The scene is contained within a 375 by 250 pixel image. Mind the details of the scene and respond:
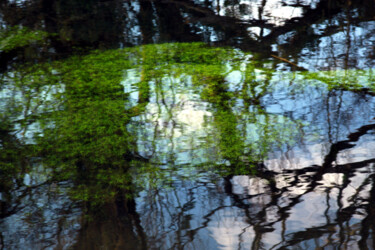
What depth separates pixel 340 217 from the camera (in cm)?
118

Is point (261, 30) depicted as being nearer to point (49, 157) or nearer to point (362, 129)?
point (362, 129)

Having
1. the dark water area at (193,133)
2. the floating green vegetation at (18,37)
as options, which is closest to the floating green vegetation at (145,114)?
the dark water area at (193,133)

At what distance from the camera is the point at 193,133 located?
1719 mm

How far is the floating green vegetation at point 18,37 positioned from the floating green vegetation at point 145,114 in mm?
505

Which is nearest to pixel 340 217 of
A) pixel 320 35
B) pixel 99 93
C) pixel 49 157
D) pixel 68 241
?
pixel 68 241

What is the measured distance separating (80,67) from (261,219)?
175 cm

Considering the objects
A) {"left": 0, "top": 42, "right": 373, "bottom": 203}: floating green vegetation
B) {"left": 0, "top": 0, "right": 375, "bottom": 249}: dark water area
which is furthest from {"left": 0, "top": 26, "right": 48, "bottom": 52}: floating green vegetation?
{"left": 0, "top": 42, "right": 373, "bottom": 203}: floating green vegetation

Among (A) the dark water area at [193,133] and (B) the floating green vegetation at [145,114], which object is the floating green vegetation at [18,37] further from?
(B) the floating green vegetation at [145,114]

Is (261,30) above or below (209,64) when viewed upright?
above

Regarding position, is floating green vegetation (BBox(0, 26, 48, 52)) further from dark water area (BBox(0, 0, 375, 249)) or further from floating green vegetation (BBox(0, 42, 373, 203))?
floating green vegetation (BBox(0, 42, 373, 203))

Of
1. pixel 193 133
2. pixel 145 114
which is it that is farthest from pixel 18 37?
pixel 193 133

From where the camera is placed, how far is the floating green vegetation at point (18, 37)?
2.83 metres

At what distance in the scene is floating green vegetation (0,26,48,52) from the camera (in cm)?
283

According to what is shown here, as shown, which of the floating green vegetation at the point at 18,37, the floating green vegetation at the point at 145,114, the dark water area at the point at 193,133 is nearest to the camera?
the dark water area at the point at 193,133
